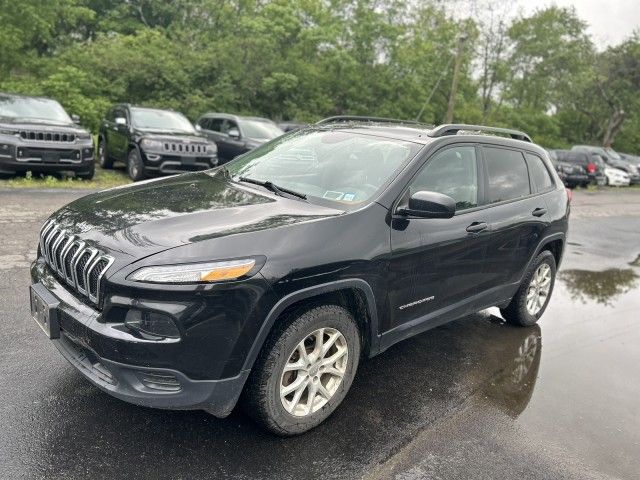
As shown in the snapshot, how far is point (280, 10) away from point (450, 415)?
2770cm

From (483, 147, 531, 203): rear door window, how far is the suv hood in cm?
165

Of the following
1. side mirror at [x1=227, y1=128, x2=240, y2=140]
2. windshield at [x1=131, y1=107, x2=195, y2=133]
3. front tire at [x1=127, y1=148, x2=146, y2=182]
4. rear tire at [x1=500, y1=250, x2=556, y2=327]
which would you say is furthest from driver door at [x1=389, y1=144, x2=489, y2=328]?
side mirror at [x1=227, y1=128, x2=240, y2=140]

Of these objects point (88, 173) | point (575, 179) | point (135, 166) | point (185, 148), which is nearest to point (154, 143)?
point (185, 148)

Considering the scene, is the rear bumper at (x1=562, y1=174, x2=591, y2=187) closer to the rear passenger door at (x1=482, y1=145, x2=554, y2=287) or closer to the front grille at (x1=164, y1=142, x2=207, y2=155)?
the front grille at (x1=164, y1=142, x2=207, y2=155)

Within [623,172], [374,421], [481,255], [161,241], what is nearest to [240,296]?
[161,241]

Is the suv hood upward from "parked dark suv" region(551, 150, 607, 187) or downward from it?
upward

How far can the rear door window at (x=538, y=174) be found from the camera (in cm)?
486

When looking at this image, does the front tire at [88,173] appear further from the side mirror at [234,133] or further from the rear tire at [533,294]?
the rear tire at [533,294]

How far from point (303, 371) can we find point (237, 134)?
1069cm

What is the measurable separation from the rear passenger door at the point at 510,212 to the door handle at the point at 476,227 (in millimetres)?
103

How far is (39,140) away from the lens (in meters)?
9.37

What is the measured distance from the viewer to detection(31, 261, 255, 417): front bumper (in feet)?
8.27

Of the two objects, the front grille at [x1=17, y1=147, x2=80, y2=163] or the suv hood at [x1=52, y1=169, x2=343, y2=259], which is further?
the front grille at [x1=17, y1=147, x2=80, y2=163]

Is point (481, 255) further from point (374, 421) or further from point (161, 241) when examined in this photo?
point (161, 241)
